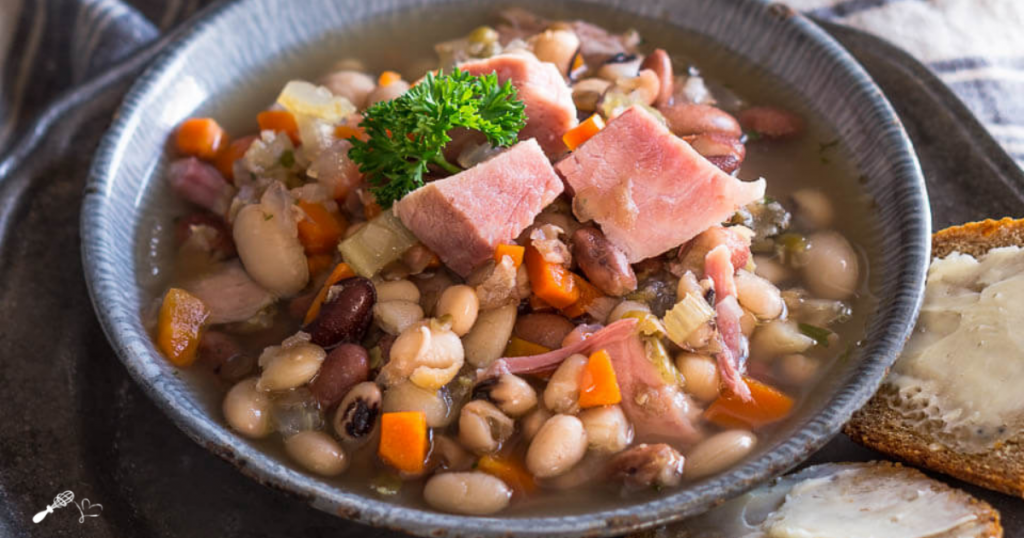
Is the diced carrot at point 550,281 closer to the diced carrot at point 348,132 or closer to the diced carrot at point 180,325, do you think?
the diced carrot at point 348,132

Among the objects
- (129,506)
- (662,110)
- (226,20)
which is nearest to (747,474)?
(662,110)

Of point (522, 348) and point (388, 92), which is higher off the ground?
point (388, 92)

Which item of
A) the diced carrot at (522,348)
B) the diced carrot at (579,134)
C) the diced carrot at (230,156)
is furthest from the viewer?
the diced carrot at (230,156)

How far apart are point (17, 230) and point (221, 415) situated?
47.1 inches

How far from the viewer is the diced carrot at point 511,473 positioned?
7.52 ft

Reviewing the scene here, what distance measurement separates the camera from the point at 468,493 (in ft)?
7.24

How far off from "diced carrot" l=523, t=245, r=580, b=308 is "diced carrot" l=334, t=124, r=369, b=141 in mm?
703

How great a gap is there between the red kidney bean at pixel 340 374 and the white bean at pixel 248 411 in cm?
15

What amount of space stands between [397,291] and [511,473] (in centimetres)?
59

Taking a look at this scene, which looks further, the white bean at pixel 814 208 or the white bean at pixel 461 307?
the white bean at pixel 814 208

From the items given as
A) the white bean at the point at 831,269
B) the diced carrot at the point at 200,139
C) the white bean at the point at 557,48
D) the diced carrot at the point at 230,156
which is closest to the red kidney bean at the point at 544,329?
the white bean at the point at 831,269

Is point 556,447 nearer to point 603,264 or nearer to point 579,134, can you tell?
point 603,264

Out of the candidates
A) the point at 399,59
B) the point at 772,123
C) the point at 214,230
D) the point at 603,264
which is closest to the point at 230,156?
the point at 214,230

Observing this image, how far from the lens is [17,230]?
308cm
